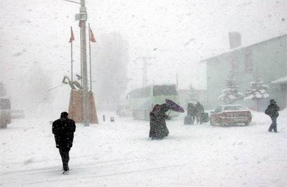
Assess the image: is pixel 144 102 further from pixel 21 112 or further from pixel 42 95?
pixel 42 95

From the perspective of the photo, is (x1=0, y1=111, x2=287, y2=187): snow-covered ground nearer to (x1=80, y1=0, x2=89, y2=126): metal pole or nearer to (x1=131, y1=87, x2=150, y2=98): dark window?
(x1=80, y1=0, x2=89, y2=126): metal pole

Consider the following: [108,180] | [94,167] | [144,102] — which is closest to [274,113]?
[94,167]

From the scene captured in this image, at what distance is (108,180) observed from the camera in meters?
8.20

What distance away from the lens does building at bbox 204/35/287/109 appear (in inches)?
1577

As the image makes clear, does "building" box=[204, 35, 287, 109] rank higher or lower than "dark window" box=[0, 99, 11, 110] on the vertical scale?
higher

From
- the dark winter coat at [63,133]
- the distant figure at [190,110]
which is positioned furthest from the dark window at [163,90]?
the dark winter coat at [63,133]

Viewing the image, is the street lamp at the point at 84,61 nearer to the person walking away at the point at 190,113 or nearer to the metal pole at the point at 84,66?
the metal pole at the point at 84,66

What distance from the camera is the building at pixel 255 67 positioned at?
40.1 meters

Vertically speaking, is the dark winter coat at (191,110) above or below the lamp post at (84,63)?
below

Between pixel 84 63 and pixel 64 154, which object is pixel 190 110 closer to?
pixel 84 63

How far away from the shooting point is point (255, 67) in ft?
144

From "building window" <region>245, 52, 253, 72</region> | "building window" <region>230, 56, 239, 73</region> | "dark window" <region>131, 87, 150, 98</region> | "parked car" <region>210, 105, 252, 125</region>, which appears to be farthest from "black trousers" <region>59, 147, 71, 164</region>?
"building window" <region>230, 56, 239, 73</region>

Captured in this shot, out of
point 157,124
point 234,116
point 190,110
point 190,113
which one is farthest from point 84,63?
point 234,116

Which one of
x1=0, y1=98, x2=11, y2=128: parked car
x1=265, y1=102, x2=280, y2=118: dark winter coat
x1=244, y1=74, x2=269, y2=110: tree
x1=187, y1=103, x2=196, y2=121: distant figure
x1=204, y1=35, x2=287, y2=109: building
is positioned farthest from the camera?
x1=244, y1=74, x2=269, y2=110: tree
